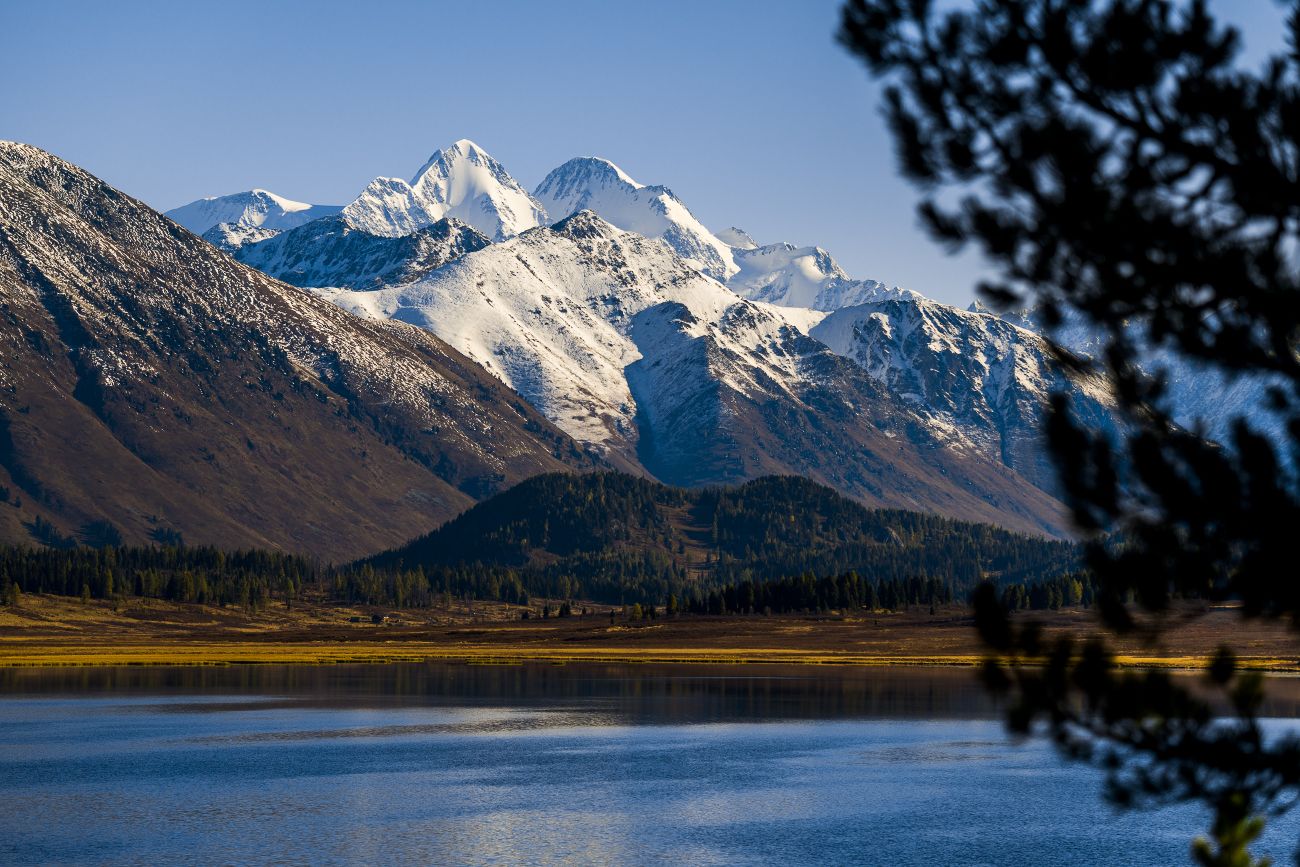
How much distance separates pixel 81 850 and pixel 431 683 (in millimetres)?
111996

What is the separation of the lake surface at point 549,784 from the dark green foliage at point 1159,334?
34.6 meters

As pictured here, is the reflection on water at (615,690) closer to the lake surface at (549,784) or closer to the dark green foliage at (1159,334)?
the lake surface at (549,784)

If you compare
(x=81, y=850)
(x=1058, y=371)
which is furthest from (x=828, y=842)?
(x=1058, y=371)

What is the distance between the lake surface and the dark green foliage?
3462 cm

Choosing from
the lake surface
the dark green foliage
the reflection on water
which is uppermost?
the dark green foliage

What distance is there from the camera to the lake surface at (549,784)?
2798 inches

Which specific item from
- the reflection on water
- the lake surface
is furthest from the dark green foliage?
the reflection on water

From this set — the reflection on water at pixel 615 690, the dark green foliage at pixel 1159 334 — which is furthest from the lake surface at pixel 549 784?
the dark green foliage at pixel 1159 334

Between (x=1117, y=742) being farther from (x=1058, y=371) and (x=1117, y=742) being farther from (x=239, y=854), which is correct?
(x=239, y=854)

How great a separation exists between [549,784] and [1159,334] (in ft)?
250

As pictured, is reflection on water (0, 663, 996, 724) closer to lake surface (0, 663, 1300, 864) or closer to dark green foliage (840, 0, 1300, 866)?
lake surface (0, 663, 1300, 864)

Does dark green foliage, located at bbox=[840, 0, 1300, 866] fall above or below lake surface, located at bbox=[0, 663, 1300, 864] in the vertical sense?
above

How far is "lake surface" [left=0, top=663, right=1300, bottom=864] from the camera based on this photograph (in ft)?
233

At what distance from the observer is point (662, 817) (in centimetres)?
8006
